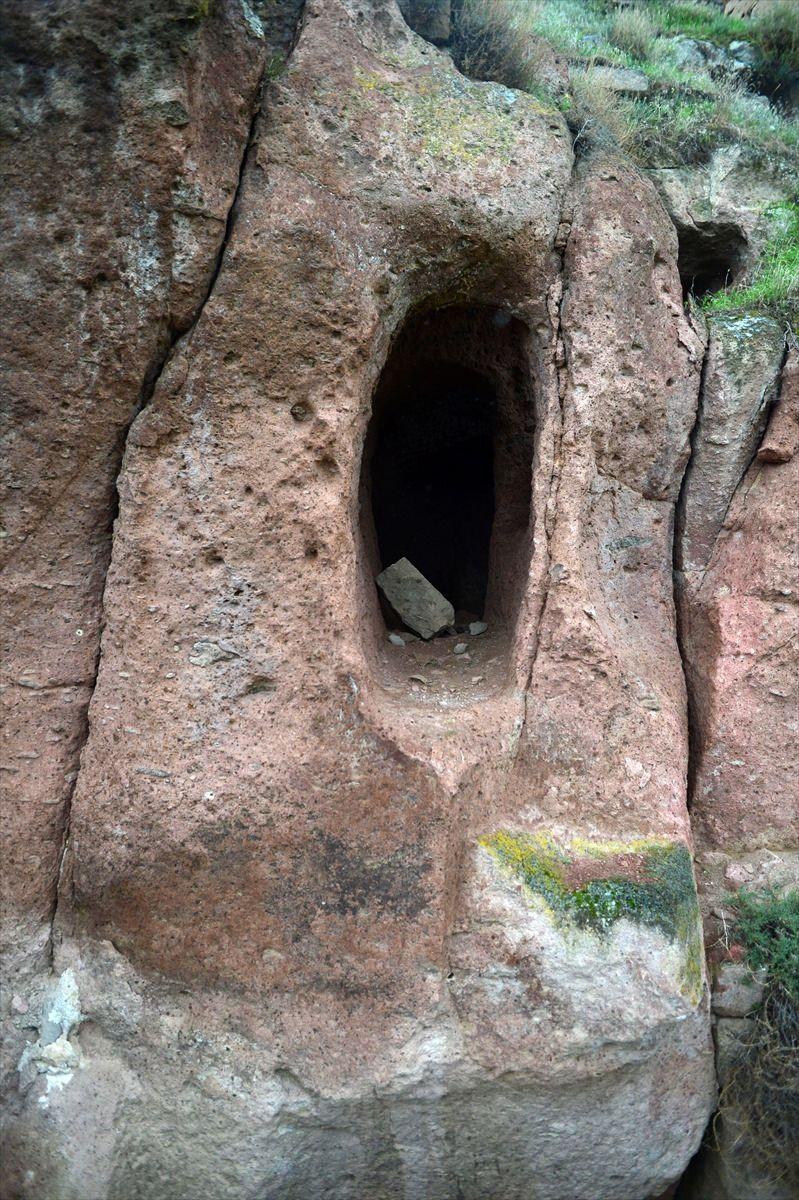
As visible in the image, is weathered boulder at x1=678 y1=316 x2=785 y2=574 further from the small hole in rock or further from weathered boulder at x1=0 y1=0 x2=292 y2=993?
weathered boulder at x1=0 y1=0 x2=292 y2=993

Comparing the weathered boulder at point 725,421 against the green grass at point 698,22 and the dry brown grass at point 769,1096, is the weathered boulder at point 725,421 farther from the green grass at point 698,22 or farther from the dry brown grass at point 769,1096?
the green grass at point 698,22

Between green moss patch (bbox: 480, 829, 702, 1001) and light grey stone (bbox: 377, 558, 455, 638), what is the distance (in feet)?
3.80

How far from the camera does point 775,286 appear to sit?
331cm

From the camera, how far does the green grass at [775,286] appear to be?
10.7 feet

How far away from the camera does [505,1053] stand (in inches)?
100

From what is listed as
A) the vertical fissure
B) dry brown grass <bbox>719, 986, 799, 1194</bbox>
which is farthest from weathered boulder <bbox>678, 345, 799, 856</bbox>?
the vertical fissure

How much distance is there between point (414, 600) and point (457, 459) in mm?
1147

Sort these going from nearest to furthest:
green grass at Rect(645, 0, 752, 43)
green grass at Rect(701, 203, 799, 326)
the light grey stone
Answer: green grass at Rect(701, 203, 799, 326) < the light grey stone < green grass at Rect(645, 0, 752, 43)

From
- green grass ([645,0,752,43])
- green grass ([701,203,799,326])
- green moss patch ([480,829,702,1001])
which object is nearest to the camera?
green moss patch ([480,829,702,1001])

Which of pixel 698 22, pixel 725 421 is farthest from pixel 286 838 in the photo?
pixel 698 22

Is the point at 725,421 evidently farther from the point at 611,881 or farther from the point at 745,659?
the point at 611,881

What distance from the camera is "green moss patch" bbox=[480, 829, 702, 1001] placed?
2.67 m

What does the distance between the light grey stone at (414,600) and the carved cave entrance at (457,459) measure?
82 millimetres

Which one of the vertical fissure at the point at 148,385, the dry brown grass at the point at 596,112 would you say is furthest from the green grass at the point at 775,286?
the vertical fissure at the point at 148,385
